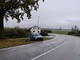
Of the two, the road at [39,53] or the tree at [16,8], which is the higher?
the tree at [16,8]

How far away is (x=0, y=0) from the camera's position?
40.2 m

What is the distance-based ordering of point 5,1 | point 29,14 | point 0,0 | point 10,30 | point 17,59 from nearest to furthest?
point 17,59, point 0,0, point 5,1, point 29,14, point 10,30

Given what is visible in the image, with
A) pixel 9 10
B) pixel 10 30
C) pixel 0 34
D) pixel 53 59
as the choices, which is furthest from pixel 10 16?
pixel 53 59

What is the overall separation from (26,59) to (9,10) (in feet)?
104

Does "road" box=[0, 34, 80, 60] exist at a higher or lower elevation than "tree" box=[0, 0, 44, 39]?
Result: lower

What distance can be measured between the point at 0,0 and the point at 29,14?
25.3 feet

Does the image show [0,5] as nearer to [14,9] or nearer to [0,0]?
[0,0]

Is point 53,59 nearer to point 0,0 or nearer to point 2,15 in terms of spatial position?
point 0,0

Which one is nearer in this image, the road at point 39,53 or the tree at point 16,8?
the road at point 39,53

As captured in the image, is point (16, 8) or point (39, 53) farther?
point (16, 8)

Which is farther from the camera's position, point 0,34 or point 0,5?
point 0,34

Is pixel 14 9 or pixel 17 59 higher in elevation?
pixel 14 9

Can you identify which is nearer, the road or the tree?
the road

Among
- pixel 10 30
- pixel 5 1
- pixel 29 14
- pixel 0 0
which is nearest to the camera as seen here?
pixel 0 0
